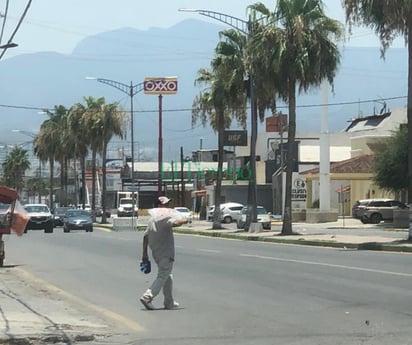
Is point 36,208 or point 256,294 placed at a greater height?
point 36,208

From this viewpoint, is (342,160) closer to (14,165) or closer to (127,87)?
(127,87)

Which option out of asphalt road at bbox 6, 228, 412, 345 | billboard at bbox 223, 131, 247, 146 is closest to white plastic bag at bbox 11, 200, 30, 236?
asphalt road at bbox 6, 228, 412, 345

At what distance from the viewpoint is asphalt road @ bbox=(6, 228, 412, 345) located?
10180 mm

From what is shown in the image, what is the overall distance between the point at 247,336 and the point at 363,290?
5.00 meters

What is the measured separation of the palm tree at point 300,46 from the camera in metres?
34.0

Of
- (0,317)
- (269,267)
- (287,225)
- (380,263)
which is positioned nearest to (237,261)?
(269,267)

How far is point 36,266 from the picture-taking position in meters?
21.7

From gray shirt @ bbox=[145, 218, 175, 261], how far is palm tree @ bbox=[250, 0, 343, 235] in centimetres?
2261

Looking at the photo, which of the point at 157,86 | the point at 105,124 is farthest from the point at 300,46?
Result: the point at 157,86

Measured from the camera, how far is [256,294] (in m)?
14.4

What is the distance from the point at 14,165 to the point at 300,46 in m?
97.0

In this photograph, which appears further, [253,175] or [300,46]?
[253,175]

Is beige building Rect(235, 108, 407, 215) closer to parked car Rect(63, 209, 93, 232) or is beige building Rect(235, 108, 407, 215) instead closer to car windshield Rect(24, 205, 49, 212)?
parked car Rect(63, 209, 93, 232)

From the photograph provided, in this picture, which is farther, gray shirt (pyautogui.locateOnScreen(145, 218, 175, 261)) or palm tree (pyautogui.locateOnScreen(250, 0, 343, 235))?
palm tree (pyautogui.locateOnScreen(250, 0, 343, 235))
